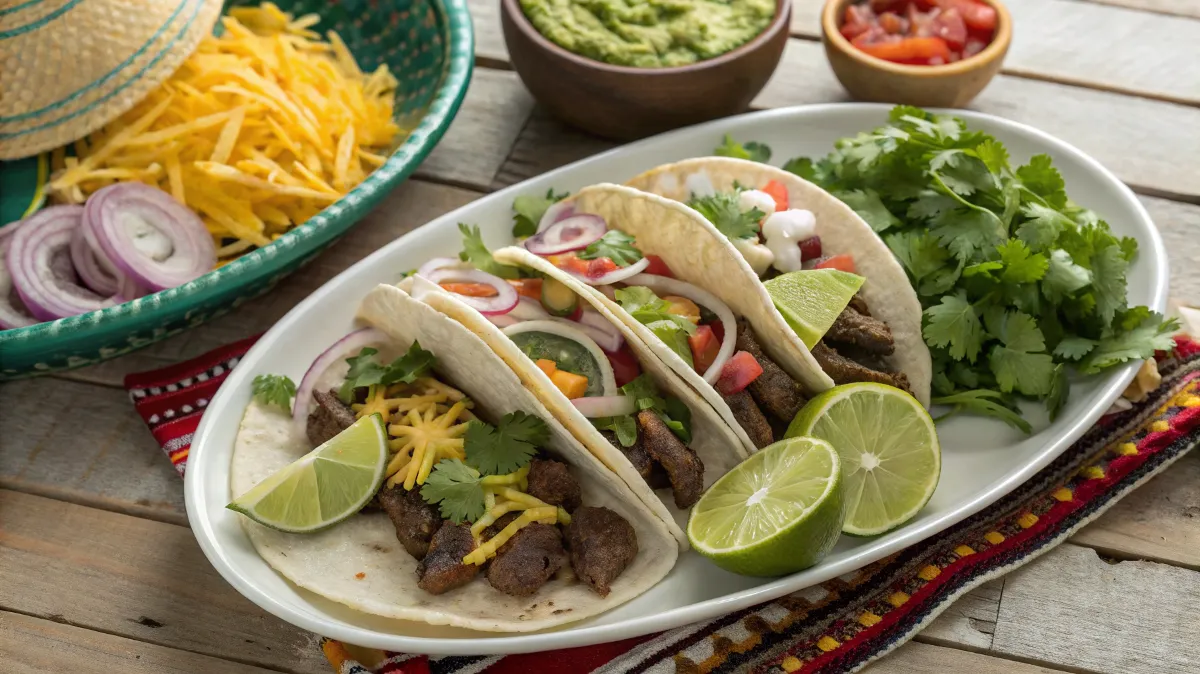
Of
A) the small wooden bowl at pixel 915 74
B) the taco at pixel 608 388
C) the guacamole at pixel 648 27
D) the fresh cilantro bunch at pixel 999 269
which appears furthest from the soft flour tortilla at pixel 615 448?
the small wooden bowl at pixel 915 74

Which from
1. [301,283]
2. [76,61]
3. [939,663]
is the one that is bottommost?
[939,663]

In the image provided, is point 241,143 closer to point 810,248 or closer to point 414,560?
A: point 414,560

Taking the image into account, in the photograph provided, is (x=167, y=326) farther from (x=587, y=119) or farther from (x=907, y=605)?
(x=907, y=605)

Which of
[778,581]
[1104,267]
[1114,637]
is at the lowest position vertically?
[1114,637]

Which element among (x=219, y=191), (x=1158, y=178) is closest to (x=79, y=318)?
(x=219, y=191)

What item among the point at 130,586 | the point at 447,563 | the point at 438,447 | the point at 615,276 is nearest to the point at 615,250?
the point at 615,276

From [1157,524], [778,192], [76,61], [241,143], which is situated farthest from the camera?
[241,143]
